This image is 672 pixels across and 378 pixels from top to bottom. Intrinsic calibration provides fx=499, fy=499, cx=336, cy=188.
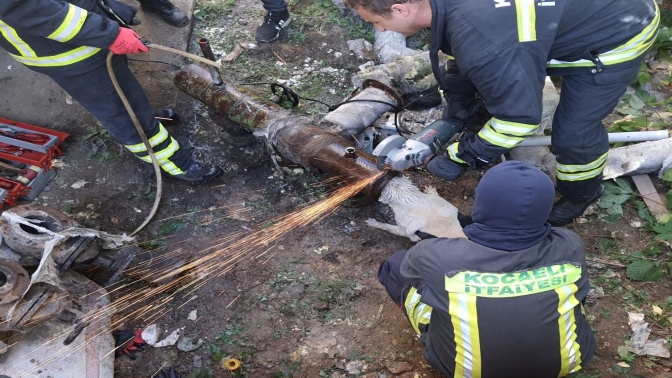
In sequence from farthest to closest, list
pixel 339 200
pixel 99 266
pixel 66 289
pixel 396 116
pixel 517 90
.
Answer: pixel 396 116 < pixel 339 200 < pixel 99 266 < pixel 66 289 < pixel 517 90

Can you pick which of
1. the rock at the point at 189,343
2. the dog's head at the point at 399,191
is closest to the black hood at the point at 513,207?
the dog's head at the point at 399,191

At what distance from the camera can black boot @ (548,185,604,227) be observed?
12.0ft

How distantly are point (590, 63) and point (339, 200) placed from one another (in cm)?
192

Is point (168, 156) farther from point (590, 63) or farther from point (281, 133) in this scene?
point (590, 63)

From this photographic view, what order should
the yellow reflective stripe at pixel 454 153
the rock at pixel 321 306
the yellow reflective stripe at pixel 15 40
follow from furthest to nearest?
the rock at pixel 321 306 < the yellow reflective stripe at pixel 454 153 < the yellow reflective stripe at pixel 15 40

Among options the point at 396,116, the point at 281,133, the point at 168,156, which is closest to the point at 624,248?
the point at 396,116

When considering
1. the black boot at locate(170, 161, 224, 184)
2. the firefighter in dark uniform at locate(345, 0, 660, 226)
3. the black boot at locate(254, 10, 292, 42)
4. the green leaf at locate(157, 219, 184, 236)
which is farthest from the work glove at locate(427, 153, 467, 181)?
the black boot at locate(254, 10, 292, 42)

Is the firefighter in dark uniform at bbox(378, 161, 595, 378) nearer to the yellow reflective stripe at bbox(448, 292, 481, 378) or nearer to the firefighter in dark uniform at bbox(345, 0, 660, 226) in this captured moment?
the yellow reflective stripe at bbox(448, 292, 481, 378)

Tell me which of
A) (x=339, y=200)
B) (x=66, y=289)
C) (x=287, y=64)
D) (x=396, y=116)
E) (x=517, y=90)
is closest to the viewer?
(x=517, y=90)

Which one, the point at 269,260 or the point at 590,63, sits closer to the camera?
the point at 590,63

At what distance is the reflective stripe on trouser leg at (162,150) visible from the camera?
3979mm

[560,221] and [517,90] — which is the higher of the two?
[517,90]

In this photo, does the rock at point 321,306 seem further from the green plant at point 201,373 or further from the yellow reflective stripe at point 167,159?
the yellow reflective stripe at point 167,159

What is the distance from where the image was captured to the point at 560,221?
3734 mm
